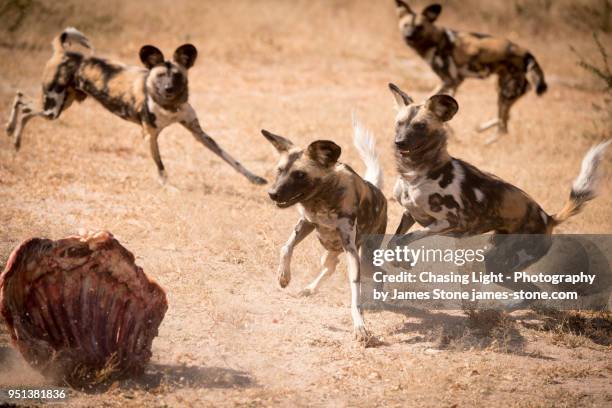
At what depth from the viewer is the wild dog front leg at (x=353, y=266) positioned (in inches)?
170

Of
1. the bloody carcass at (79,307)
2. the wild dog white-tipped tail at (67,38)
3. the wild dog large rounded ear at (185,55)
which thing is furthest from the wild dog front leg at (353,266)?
the wild dog white-tipped tail at (67,38)

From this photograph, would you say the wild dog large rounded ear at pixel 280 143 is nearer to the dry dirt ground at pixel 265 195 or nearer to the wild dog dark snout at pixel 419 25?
the dry dirt ground at pixel 265 195

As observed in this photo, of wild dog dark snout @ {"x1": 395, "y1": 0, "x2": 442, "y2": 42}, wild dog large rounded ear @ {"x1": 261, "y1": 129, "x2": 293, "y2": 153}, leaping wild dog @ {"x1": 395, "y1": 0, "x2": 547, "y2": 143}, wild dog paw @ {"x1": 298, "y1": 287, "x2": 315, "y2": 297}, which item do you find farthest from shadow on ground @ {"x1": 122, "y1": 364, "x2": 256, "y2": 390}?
wild dog dark snout @ {"x1": 395, "y1": 0, "x2": 442, "y2": 42}

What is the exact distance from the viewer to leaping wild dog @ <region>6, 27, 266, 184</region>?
6.62 m

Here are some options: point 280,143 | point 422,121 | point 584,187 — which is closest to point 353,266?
point 280,143

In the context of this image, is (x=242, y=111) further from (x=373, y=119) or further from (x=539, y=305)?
(x=539, y=305)

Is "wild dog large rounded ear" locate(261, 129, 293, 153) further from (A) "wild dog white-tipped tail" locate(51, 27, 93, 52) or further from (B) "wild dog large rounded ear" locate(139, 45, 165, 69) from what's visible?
(A) "wild dog white-tipped tail" locate(51, 27, 93, 52)

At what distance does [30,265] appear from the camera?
341 centimetres

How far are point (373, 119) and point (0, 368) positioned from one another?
21.1 feet

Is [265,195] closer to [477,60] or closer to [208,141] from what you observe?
[208,141]

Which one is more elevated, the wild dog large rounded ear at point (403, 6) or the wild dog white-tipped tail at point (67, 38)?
the wild dog large rounded ear at point (403, 6)

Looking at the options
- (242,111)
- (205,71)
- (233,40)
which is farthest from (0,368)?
(233,40)

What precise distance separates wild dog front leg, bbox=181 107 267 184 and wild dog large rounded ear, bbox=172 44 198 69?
0.39 m

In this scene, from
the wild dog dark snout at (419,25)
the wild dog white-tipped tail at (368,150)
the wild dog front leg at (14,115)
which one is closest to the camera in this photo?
the wild dog white-tipped tail at (368,150)
